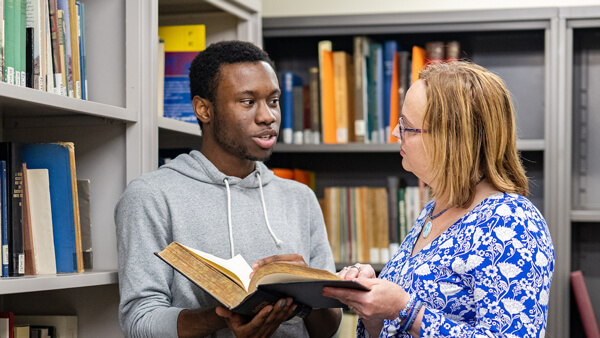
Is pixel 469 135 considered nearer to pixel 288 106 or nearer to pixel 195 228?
pixel 195 228

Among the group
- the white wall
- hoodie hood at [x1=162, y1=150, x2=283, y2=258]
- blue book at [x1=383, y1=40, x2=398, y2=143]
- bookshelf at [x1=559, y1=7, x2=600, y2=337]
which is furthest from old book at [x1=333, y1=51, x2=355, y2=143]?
hoodie hood at [x1=162, y1=150, x2=283, y2=258]

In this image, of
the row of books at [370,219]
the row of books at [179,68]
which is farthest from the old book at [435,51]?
the row of books at [179,68]

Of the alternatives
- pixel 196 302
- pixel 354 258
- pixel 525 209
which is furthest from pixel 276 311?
pixel 354 258

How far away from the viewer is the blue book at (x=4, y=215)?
1318 millimetres

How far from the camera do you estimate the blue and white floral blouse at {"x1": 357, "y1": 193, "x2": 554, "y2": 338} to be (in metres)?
1.08

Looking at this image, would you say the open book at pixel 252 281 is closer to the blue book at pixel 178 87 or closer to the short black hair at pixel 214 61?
the short black hair at pixel 214 61

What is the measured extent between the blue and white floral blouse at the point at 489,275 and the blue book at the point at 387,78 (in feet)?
3.85

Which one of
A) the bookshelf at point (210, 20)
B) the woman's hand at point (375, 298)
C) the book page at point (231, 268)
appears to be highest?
the bookshelf at point (210, 20)

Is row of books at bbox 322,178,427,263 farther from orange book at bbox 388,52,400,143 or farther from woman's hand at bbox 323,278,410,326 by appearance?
woman's hand at bbox 323,278,410,326

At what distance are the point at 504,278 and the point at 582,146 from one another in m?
1.43

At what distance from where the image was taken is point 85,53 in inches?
64.1

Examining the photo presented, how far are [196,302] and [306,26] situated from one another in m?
1.28

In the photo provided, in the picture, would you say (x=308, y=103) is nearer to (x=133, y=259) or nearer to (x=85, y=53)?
(x=85, y=53)

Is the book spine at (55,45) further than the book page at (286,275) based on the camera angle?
Yes
